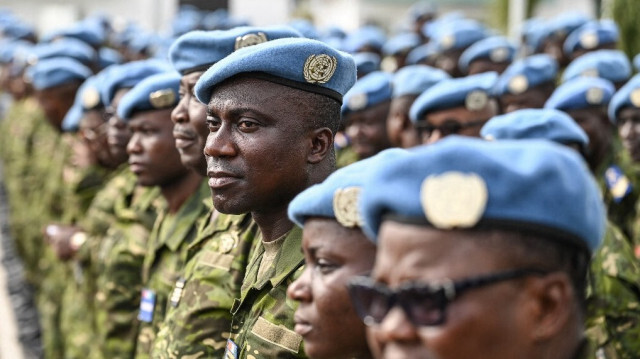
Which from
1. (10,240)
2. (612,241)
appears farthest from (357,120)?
(10,240)

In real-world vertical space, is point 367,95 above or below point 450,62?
above

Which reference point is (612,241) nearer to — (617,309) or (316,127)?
(617,309)

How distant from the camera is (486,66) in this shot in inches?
336

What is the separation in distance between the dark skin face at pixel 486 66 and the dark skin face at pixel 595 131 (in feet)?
9.78

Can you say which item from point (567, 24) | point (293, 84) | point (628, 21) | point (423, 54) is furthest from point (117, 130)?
point (628, 21)

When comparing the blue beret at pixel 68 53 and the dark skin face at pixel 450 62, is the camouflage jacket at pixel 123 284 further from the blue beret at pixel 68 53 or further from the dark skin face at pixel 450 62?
the dark skin face at pixel 450 62

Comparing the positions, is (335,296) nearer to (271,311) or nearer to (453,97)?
(271,311)

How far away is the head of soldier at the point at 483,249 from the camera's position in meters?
1.71

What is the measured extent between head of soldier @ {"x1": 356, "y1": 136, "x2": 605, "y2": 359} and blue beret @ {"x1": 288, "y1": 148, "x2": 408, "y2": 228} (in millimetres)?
475

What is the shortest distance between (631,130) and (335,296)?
3544mm

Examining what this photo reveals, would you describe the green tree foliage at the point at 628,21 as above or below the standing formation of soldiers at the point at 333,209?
below

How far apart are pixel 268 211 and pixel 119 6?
74.4 feet

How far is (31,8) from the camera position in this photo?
25.2 m

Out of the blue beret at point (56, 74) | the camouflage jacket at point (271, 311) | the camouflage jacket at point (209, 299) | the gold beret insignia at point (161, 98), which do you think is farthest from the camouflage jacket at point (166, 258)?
the blue beret at point (56, 74)
